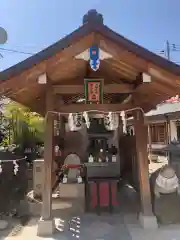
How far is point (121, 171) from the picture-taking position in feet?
33.5

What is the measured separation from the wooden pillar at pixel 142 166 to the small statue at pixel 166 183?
15.9 inches

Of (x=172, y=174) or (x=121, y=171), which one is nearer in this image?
(x=172, y=174)

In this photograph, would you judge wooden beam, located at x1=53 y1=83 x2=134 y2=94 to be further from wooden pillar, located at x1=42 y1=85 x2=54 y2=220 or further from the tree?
the tree

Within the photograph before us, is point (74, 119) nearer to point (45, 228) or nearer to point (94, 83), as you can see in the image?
point (94, 83)

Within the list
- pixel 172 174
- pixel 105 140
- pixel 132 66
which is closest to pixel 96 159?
pixel 105 140

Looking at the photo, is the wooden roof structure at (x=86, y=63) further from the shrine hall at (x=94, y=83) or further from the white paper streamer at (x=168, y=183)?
the white paper streamer at (x=168, y=183)

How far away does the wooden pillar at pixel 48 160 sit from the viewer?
17.4ft

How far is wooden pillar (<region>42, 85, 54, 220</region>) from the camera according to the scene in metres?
5.31

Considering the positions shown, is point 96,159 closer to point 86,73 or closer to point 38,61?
point 86,73

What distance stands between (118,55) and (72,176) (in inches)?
179

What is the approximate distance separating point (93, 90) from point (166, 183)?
2.88 metres

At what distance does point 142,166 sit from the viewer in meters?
5.59

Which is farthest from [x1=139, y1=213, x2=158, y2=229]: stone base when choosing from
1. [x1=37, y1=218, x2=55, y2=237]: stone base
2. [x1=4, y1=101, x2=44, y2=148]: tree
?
[x1=4, y1=101, x2=44, y2=148]: tree

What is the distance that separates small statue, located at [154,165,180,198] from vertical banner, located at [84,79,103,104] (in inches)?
95.2
